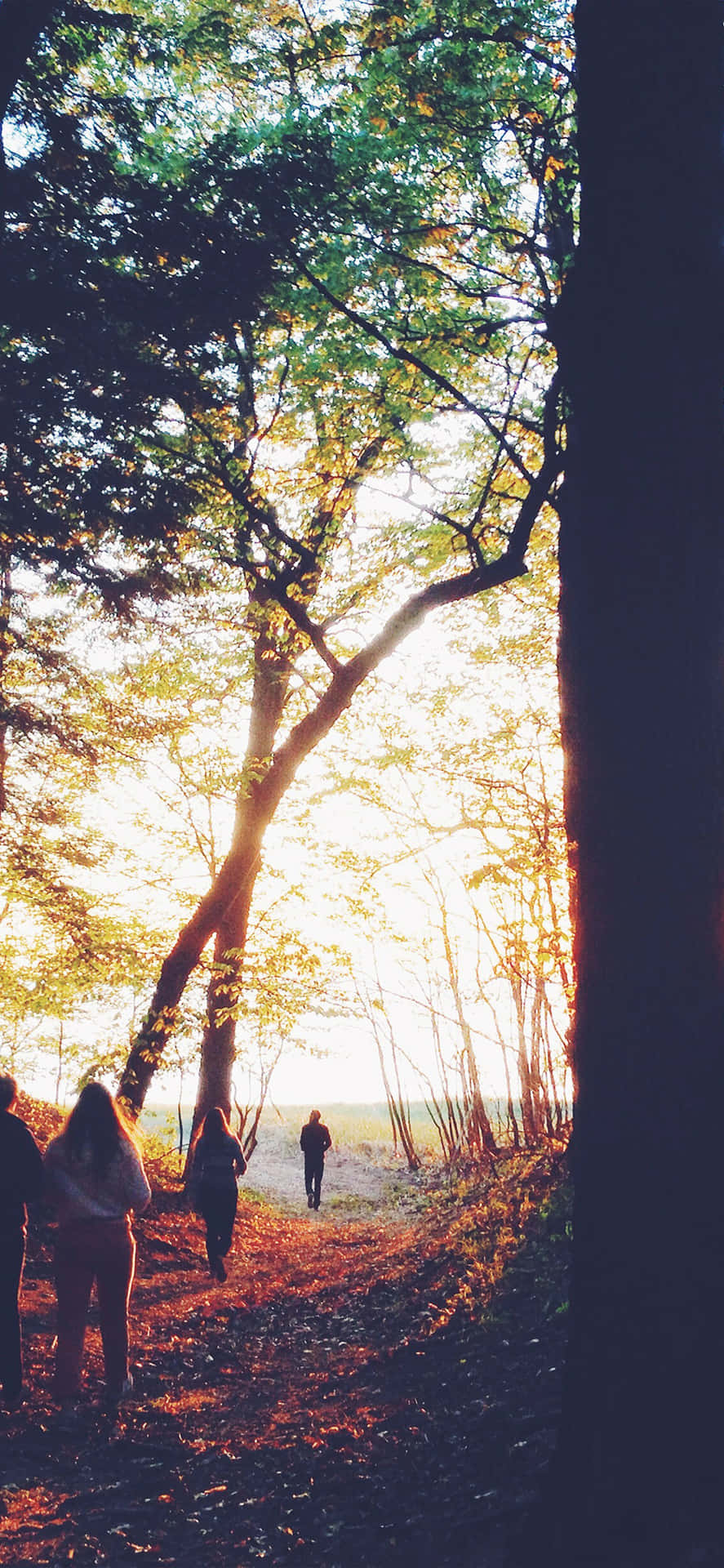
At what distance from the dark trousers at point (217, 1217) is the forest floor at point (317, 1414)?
0.37 meters

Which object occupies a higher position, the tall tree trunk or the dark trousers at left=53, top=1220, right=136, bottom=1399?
the tall tree trunk

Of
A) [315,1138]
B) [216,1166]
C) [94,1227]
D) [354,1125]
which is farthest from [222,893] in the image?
[354,1125]

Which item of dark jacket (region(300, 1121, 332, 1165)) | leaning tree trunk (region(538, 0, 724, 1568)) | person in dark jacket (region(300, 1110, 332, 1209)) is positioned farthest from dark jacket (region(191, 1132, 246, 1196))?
leaning tree trunk (region(538, 0, 724, 1568))

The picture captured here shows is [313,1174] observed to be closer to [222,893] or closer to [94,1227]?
[222,893]

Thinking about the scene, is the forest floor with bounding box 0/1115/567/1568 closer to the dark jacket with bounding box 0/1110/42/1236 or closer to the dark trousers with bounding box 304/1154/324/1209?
the dark jacket with bounding box 0/1110/42/1236

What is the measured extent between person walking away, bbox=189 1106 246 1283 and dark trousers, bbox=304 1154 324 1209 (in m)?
7.23

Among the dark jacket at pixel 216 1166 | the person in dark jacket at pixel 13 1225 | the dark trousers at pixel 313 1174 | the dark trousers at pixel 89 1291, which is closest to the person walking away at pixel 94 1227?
the dark trousers at pixel 89 1291

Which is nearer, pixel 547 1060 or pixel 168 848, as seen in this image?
pixel 547 1060

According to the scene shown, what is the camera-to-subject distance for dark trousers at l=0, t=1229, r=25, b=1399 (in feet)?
17.9

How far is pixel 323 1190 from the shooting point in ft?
75.8

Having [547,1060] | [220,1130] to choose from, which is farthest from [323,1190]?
[220,1130]

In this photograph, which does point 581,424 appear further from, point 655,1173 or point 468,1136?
point 468,1136

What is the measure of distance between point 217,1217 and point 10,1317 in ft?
15.8

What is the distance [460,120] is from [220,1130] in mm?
9542
